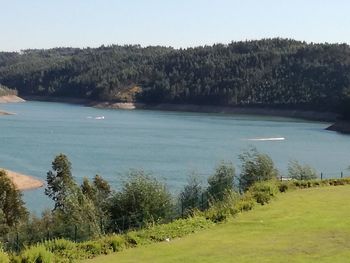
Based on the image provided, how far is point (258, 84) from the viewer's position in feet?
462

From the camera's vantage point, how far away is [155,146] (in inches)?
2630

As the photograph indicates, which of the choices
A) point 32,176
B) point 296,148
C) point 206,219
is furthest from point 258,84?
point 206,219

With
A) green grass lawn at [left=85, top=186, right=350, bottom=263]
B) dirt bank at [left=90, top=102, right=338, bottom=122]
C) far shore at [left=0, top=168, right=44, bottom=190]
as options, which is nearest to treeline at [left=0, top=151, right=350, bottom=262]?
green grass lawn at [left=85, top=186, right=350, bottom=263]

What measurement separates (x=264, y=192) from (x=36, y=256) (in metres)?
9.18

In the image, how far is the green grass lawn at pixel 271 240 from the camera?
12.4 metres

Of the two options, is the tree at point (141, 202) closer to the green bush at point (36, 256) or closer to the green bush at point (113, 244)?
the green bush at point (113, 244)

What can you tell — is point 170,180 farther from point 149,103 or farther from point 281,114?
point 149,103

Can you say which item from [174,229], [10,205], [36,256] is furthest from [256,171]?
[36,256]

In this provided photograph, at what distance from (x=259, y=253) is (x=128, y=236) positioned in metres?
3.12

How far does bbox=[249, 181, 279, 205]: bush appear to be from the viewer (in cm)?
1861

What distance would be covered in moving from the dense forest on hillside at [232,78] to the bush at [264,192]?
92.4 m

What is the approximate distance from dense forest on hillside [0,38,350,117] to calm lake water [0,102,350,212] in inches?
1073

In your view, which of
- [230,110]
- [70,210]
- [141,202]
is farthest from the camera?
[230,110]

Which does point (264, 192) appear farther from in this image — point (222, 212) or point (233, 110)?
point (233, 110)
